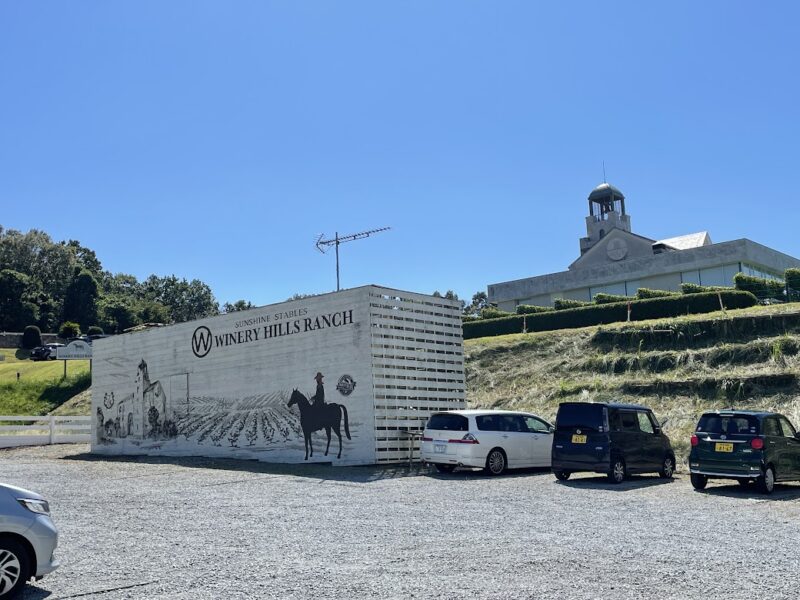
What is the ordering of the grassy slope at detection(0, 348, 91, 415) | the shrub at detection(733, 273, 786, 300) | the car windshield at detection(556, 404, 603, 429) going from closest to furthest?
the car windshield at detection(556, 404, 603, 429) < the shrub at detection(733, 273, 786, 300) < the grassy slope at detection(0, 348, 91, 415)

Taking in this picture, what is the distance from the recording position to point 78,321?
309 feet

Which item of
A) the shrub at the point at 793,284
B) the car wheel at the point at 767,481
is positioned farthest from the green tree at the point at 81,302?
the car wheel at the point at 767,481

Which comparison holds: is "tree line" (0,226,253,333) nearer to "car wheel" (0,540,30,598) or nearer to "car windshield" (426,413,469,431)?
"car windshield" (426,413,469,431)

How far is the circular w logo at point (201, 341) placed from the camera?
25.1 metres

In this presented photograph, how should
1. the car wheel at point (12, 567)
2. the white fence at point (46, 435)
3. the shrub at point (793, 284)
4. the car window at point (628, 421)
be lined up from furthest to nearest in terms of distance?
the shrub at point (793, 284) < the white fence at point (46, 435) < the car window at point (628, 421) < the car wheel at point (12, 567)

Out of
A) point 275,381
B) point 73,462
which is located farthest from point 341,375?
point 73,462

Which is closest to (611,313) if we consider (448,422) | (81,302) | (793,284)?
(793,284)

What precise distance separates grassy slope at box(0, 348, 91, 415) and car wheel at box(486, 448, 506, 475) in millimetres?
35773

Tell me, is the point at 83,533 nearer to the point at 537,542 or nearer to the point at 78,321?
the point at 537,542

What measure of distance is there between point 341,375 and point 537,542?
40.1 ft

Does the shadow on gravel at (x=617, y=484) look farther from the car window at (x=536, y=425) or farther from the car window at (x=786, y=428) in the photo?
the car window at (x=786, y=428)

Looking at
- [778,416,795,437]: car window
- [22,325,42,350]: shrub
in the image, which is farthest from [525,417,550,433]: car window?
[22,325,42,350]: shrub

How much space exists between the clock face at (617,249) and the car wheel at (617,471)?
161 feet

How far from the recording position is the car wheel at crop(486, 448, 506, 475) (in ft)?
58.5
